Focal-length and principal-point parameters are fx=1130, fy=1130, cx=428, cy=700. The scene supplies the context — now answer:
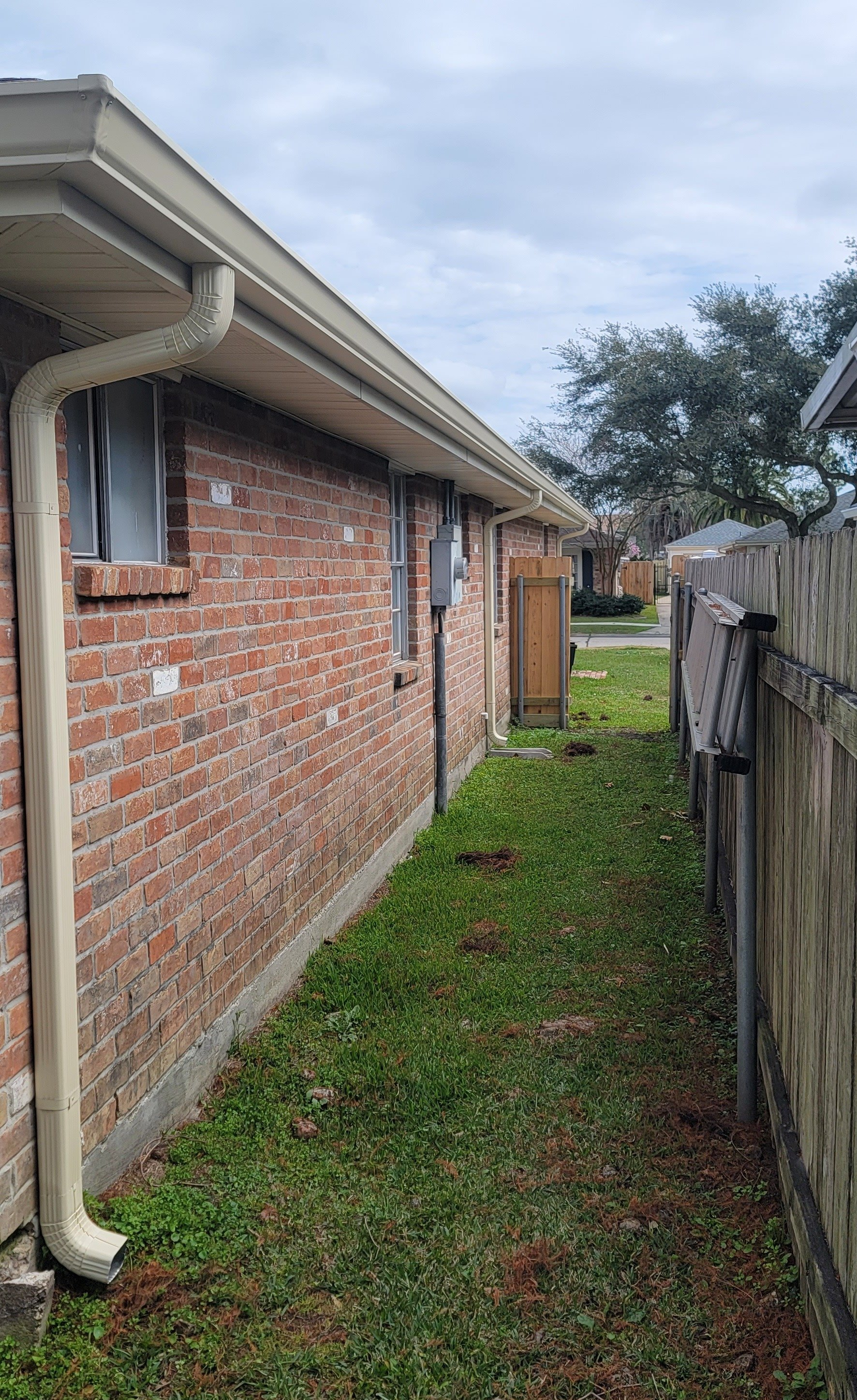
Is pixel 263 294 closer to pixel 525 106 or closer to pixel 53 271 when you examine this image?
pixel 53 271

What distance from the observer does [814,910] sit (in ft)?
9.15

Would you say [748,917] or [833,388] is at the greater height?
[833,388]

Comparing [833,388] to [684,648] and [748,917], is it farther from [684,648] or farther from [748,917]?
[748,917]

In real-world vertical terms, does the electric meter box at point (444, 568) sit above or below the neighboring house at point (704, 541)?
below

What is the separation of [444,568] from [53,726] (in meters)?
5.59

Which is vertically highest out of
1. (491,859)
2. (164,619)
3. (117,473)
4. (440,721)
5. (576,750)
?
(117,473)

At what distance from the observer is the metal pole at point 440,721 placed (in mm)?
8570

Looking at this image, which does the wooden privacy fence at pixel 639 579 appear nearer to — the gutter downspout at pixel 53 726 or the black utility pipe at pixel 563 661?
the black utility pipe at pixel 563 661

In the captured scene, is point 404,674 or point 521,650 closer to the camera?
point 404,674

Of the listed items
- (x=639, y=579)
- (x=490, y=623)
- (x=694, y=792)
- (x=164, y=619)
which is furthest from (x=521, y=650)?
(x=639, y=579)

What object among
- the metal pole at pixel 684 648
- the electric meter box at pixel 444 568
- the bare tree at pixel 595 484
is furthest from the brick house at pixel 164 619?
the bare tree at pixel 595 484

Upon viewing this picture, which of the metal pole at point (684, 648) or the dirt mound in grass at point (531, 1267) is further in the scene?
the metal pole at point (684, 648)

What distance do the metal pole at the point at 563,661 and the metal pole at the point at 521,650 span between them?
446mm

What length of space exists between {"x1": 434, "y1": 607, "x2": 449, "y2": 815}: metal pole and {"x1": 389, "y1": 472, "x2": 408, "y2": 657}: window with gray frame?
493 millimetres
